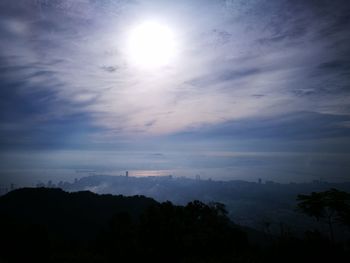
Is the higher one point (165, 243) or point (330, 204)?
point (330, 204)

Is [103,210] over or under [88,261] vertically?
under

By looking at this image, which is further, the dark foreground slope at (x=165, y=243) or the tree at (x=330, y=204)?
the tree at (x=330, y=204)

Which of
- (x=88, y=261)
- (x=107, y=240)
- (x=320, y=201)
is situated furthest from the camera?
(x=107, y=240)

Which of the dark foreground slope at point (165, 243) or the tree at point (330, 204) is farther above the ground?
the tree at point (330, 204)

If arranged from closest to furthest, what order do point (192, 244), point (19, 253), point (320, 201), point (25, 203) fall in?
point (192, 244), point (19, 253), point (320, 201), point (25, 203)

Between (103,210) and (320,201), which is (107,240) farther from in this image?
(103,210)

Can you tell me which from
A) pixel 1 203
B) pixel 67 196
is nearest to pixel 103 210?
pixel 67 196

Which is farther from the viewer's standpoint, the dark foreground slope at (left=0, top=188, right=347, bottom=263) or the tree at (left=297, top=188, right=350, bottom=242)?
the tree at (left=297, top=188, right=350, bottom=242)

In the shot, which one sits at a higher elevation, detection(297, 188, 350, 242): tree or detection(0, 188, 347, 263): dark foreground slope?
detection(297, 188, 350, 242): tree

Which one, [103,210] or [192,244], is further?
[103,210]

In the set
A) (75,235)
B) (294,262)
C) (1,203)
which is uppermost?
(294,262)

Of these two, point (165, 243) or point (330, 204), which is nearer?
point (165, 243)
